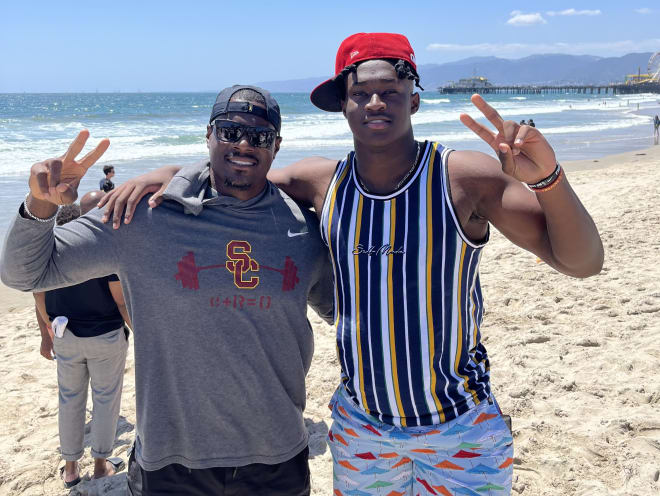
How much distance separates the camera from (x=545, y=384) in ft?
15.0

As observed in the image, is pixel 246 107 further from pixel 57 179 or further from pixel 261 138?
pixel 57 179

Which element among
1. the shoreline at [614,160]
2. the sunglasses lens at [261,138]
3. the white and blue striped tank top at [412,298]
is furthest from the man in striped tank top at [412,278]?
the shoreline at [614,160]

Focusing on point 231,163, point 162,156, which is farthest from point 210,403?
point 162,156

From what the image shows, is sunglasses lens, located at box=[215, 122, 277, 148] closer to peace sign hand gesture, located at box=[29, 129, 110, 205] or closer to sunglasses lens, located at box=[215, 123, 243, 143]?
sunglasses lens, located at box=[215, 123, 243, 143]

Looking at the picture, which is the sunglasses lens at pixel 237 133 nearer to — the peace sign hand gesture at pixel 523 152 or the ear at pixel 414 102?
the ear at pixel 414 102

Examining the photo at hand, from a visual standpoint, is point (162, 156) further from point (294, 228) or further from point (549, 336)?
point (294, 228)

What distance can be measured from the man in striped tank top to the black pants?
26cm

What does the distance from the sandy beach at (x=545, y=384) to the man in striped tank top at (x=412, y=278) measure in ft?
5.40

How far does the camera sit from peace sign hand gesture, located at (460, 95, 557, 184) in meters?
1.77

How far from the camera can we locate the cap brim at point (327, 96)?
93.0 inches

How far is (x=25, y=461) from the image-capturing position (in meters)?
4.07

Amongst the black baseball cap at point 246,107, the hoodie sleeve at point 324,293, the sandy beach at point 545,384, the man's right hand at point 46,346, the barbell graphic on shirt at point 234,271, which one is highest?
the black baseball cap at point 246,107

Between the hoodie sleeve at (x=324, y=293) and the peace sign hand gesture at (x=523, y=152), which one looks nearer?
the peace sign hand gesture at (x=523, y=152)

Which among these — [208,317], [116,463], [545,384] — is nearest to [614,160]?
[545,384]
